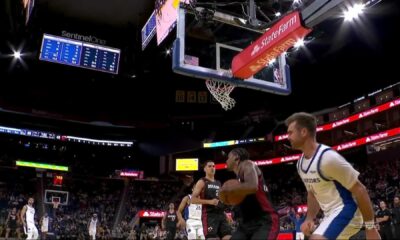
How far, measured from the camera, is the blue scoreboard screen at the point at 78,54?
14.9m

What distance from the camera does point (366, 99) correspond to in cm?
2783

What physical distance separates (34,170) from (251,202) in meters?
35.4

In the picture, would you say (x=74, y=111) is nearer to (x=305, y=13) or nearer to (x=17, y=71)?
(x=17, y=71)

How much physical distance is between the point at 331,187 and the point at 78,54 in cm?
1327

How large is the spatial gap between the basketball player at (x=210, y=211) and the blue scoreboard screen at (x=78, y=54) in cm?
895

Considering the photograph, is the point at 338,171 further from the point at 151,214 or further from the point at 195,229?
the point at 151,214

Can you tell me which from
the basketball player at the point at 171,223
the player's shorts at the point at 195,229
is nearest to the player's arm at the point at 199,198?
the player's shorts at the point at 195,229

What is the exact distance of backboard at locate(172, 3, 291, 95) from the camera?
339 inches

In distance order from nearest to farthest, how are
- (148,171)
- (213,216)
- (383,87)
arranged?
(213,216), (383,87), (148,171)

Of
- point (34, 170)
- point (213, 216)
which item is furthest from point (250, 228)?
point (34, 170)

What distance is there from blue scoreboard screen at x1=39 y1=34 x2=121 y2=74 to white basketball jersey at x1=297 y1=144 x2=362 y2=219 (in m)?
12.7

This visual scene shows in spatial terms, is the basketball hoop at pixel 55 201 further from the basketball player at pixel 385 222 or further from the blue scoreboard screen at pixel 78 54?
the basketball player at pixel 385 222

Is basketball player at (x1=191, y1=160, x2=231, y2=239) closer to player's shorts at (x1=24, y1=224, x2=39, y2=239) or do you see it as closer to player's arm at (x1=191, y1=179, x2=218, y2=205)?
player's arm at (x1=191, y1=179, x2=218, y2=205)

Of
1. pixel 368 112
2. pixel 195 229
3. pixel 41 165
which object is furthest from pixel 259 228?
pixel 41 165
